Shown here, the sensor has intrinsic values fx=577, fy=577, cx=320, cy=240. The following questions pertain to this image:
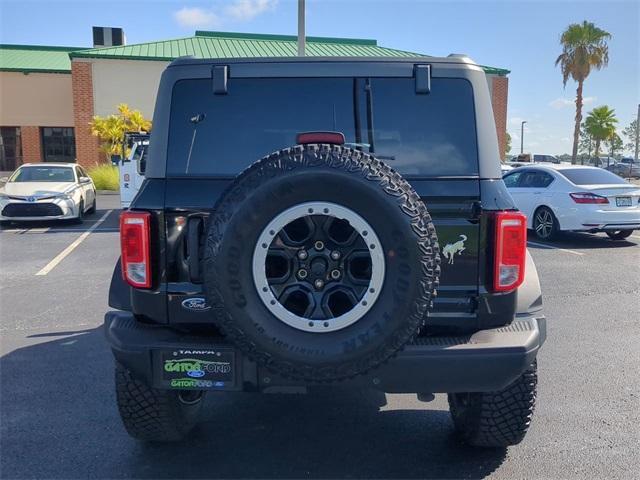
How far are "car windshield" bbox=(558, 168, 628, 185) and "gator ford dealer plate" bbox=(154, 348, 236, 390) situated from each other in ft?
32.5

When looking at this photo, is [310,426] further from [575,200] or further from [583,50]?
[583,50]

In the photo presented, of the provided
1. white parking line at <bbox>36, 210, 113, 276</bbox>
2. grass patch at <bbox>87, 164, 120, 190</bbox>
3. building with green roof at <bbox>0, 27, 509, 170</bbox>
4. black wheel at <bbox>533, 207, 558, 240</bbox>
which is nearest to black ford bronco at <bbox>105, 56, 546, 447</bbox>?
white parking line at <bbox>36, 210, 113, 276</bbox>

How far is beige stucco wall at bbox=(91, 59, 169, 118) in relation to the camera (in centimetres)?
2775

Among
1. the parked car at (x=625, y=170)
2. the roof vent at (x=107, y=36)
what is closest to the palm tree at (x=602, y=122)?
the parked car at (x=625, y=170)

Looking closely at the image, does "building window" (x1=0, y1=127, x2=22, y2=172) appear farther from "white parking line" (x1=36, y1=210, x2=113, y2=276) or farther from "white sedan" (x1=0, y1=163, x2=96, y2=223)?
"white parking line" (x1=36, y1=210, x2=113, y2=276)

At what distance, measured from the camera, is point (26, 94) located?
32.2 metres

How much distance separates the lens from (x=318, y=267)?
254cm

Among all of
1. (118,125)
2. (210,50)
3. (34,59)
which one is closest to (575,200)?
(118,125)

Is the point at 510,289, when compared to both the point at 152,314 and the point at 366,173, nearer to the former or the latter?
the point at 366,173

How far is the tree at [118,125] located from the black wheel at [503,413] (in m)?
25.4

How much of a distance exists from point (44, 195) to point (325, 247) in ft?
40.0

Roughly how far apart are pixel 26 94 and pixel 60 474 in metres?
34.1

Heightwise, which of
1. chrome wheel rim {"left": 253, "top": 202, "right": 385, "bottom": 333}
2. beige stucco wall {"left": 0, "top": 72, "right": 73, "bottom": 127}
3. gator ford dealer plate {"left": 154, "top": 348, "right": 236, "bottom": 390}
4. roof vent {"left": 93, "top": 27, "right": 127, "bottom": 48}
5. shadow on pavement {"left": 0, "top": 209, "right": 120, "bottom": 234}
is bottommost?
shadow on pavement {"left": 0, "top": 209, "right": 120, "bottom": 234}

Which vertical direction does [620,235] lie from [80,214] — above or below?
below
